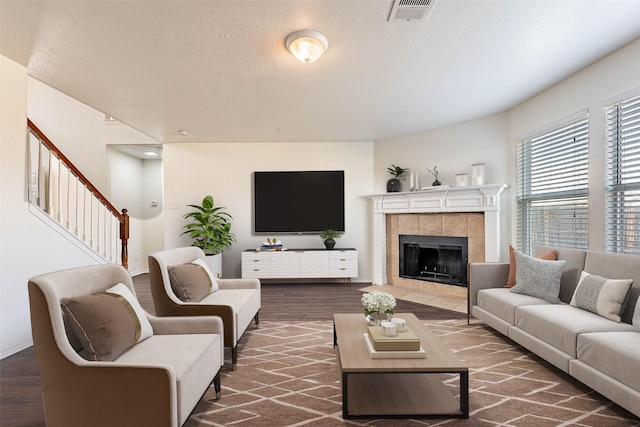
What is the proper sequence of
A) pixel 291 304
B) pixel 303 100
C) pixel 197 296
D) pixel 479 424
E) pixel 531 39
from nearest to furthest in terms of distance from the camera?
pixel 479 424 → pixel 531 39 → pixel 197 296 → pixel 303 100 → pixel 291 304

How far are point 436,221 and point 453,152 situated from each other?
1.07m

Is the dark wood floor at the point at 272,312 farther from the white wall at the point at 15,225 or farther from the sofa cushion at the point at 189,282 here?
the sofa cushion at the point at 189,282

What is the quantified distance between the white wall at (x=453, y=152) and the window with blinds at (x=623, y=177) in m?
1.57

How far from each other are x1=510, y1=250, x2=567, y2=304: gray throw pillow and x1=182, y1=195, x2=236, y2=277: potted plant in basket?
14.2 ft

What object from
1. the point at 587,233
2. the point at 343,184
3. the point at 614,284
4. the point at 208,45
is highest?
the point at 208,45

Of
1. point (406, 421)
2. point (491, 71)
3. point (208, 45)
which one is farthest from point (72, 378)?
point (491, 71)

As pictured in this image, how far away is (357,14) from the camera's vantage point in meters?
2.35

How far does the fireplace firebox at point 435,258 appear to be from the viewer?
514 centimetres

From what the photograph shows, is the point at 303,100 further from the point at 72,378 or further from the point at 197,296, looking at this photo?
the point at 72,378

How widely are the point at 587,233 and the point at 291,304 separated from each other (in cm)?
338

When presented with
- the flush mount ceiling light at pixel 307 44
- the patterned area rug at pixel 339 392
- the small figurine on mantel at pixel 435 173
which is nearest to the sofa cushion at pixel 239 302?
the patterned area rug at pixel 339 392

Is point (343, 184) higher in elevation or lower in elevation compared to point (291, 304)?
higher

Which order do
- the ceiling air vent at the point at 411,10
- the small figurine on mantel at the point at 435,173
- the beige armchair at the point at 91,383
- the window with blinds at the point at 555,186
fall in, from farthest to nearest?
the small figurine on mantel at the point at 435,173 < the window with blinds at the point at 555,186 < the ceiling air vent at the point at 411,10 < the beige armchair at the point at 91,383

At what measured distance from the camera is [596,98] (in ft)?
10.6
